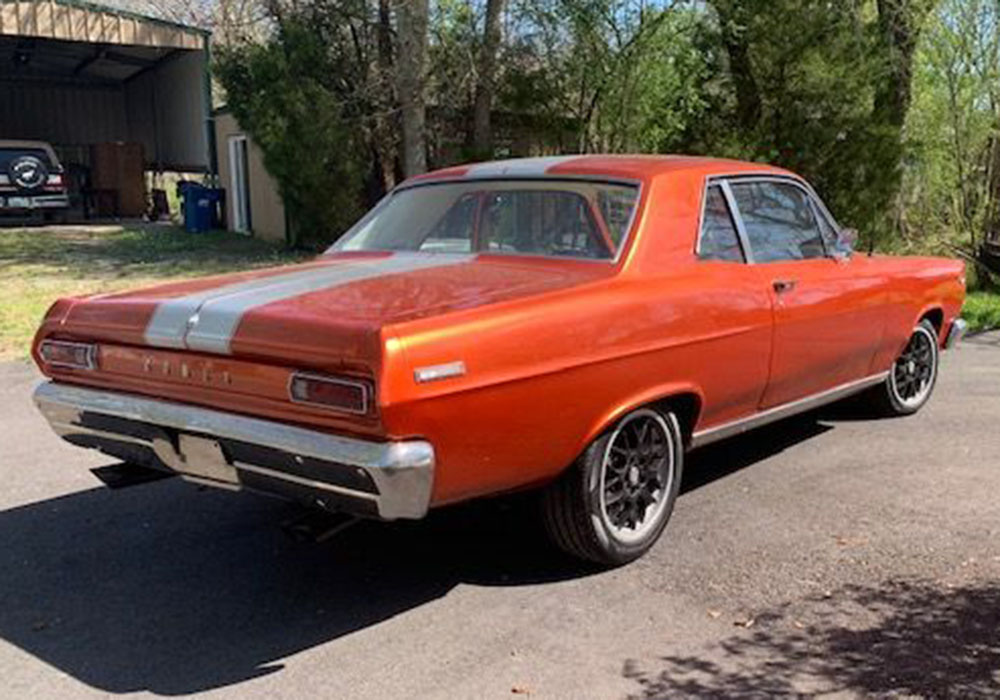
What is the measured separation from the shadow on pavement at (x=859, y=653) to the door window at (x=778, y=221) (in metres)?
1.80

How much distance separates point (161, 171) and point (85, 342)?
1075 inches

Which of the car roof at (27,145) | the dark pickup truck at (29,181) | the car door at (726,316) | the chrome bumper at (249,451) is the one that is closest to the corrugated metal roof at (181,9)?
the car roof at (27,145)

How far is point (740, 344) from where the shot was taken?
450cm

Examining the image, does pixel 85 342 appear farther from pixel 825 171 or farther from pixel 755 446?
pixel 825 171

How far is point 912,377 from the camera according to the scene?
6613 mm

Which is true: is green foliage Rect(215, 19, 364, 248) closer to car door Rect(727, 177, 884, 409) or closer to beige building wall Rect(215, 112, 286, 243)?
beige building wall Rect(215, 112, 286, 243)

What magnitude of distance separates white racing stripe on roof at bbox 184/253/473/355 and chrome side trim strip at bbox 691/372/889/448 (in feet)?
4.39

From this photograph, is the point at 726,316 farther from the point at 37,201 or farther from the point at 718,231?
the point at 37,201

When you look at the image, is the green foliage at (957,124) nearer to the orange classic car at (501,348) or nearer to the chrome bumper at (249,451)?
the orange classic car at (501,348)

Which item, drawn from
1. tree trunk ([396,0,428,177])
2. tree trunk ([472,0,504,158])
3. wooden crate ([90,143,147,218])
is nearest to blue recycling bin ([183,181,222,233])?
wooden crate ([90,143,147,218])

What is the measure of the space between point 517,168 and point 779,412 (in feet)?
5.81

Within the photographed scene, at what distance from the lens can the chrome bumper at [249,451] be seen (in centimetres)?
316

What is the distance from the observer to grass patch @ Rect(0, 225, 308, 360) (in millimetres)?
11328

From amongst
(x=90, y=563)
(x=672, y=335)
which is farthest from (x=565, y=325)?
(x=90, y=563)
